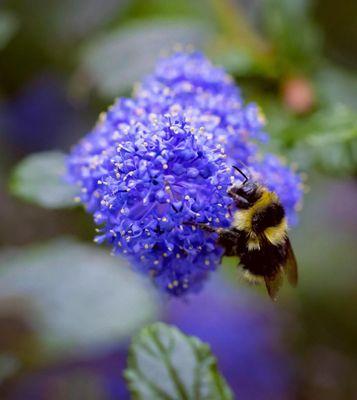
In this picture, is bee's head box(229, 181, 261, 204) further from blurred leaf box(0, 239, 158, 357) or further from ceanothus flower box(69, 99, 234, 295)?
blurred leaf box(0, 239, 158, 357)

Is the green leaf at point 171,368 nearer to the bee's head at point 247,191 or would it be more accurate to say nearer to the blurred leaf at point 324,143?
the bee's head at point 247,191

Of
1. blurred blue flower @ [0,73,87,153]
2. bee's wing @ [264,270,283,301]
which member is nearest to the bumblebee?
bee's wing @ [264,270,283,301]

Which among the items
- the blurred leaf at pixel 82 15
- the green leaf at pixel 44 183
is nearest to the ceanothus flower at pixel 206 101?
the green leaf at pixel 44 183

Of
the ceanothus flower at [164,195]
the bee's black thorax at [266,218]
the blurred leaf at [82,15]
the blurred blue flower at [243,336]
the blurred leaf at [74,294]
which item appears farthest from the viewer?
the blurred leaf at [82,15]

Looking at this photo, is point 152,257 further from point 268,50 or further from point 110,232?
point 268,50

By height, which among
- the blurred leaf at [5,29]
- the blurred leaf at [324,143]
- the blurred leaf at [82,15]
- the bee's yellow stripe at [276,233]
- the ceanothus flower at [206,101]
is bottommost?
the bee's yellow stripe at [276,233]

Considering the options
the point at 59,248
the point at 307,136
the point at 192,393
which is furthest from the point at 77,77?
the point at 192,393

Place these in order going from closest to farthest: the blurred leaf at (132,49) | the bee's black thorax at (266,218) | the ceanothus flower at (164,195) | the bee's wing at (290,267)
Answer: the ceanothus flower at (164,195) → the bee's black thorax at (266,218) → the bee's wing at (290,267) → the blurred leaf at (132,49)
